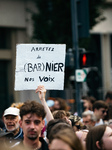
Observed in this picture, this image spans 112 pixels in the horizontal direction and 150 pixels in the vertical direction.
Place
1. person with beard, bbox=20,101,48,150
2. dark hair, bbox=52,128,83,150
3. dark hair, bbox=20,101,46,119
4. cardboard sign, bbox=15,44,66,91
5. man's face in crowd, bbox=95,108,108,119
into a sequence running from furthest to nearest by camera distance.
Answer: man's face in crowd, bbox=95,108,108,119
cardboard sign, bbox=15,44,66,91
dark hair, bbox=20,101,46,119
person with beard, bbox=20,101,48,150
dark hair, bbox=52,128,83,150

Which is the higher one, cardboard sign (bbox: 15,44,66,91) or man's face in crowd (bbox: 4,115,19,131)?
cardboard sign (bbox: 15,44,66,91)

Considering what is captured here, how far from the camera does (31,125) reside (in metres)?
4.98

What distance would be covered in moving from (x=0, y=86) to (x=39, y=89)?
1136 centimetres

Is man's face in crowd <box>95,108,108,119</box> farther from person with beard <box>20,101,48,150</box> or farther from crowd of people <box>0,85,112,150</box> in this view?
person with beard <box>20,101,48,150</box>

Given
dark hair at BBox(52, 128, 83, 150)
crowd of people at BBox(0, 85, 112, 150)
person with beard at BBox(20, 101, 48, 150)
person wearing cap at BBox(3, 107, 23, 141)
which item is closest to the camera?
dark hair at BBox(52, 128, 83, 150)

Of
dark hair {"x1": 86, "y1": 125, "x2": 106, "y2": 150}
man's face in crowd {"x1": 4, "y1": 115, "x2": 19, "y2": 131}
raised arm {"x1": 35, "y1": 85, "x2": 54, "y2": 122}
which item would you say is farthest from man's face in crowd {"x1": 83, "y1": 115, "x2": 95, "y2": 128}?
dark hair {"x1": 86, "y1": 125, "x2": 106, "y2": 150}

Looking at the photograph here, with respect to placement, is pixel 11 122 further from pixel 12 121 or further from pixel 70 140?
pixel 70 140

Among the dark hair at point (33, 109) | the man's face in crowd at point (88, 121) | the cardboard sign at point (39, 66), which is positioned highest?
the cardboard sign at point (39, 66)

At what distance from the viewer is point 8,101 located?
9.00 m

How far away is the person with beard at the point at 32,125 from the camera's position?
4.90 meters

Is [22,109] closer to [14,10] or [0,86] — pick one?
[0,86]

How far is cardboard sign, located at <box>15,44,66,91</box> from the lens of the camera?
248 inches

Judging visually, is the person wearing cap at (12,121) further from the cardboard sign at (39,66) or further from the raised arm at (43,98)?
the raised arm at (43,98)

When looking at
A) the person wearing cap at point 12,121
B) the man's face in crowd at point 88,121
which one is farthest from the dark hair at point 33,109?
the man's face in crowd at point 88,121
